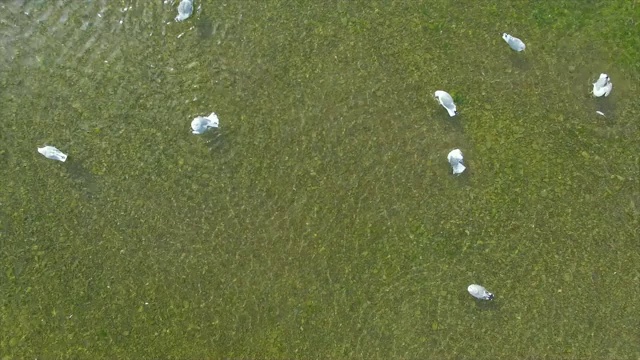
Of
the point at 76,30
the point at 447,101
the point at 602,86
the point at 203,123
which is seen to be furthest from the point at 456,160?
the point at 76,30

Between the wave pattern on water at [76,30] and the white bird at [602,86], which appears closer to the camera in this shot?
the white bird at [602,86]

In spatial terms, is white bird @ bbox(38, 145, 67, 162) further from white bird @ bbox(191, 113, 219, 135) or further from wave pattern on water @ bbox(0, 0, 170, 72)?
white bird @ bbox(191, 113, 219, 135)

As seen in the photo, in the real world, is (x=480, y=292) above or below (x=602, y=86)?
below

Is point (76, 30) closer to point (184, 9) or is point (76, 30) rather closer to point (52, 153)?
point (184, 9)

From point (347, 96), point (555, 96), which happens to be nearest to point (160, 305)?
A: point (347, 96)

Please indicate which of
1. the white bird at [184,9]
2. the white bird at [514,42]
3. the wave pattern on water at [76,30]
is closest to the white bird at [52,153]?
the wave pattern on water at [76,30]

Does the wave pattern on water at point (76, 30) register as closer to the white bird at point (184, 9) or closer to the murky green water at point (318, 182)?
the murky green water at point (318, 182)

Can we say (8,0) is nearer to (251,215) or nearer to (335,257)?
(251,215)
